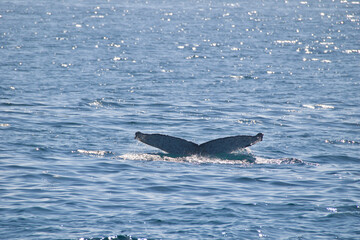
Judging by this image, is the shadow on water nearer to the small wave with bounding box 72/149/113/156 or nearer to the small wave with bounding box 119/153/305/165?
the small wave with bounding box 119/153/305/165

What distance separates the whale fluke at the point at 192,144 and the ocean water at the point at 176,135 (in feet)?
0.90

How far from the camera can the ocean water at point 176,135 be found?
37.1 ft

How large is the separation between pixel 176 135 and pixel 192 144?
373 cm

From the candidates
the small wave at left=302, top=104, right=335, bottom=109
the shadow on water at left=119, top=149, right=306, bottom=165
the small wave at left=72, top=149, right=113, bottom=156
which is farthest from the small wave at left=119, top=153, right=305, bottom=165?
the small wave at left=302, top=104, right=335, bottom=109

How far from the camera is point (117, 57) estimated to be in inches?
1766

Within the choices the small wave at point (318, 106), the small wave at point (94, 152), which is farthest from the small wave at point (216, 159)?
the small wave at point (318, 106)

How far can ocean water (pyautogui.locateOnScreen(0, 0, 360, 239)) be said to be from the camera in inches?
446

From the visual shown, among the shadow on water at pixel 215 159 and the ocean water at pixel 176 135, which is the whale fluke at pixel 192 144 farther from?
the ocean water at pixel 176 135

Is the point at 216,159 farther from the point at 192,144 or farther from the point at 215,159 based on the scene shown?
the point at 192,144

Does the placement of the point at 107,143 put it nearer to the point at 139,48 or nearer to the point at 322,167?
the point at 322,167

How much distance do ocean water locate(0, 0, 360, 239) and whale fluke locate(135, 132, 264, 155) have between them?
275 millimetres

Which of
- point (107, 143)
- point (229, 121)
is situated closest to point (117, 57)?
point (229, 121)

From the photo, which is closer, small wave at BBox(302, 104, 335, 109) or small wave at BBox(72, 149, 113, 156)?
small wave at BBox(72, 149, 113, 156)

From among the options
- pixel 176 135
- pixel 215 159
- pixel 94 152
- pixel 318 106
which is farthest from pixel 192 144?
pixel 318 106
